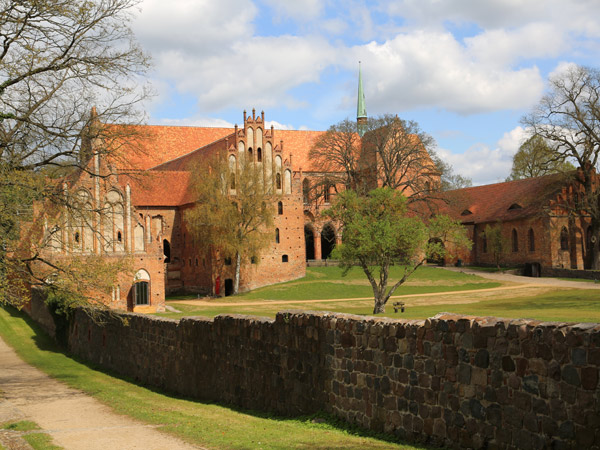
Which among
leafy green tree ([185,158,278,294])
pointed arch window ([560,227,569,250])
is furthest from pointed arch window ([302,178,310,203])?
pointed arch window ([560,227,569,250])

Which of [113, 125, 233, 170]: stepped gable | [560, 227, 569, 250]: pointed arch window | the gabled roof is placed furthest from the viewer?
[113, 125, 233, 170]: stepped gable

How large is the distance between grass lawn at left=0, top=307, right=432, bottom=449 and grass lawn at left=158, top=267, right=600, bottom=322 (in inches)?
520

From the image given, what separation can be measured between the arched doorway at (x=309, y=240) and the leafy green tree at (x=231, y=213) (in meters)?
17.7

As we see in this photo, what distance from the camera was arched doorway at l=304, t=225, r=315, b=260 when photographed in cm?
7350

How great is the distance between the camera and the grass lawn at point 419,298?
34.0 metres

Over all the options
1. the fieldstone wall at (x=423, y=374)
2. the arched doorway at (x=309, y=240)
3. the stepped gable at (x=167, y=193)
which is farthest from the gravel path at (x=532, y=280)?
the fieldstone wall at (x=423, y=374)

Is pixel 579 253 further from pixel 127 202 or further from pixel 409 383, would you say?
pixel 409 383

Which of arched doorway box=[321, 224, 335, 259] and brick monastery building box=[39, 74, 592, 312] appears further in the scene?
arched doorway box=[321, 224, 335, 259]

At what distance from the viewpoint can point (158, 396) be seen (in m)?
16.4

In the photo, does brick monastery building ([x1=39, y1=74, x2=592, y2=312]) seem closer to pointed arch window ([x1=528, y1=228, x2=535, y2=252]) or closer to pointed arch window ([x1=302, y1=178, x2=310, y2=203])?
pointed arch window ([x1=528, y1=228, x2=535, y2=252])

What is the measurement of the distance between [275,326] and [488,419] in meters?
5.42

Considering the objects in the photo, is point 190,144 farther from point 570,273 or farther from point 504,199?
point 570,273

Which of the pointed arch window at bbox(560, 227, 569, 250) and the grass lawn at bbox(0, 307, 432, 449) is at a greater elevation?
the pointed arch window at bbox(560, 227, 569, 250)

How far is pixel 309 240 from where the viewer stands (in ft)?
246
